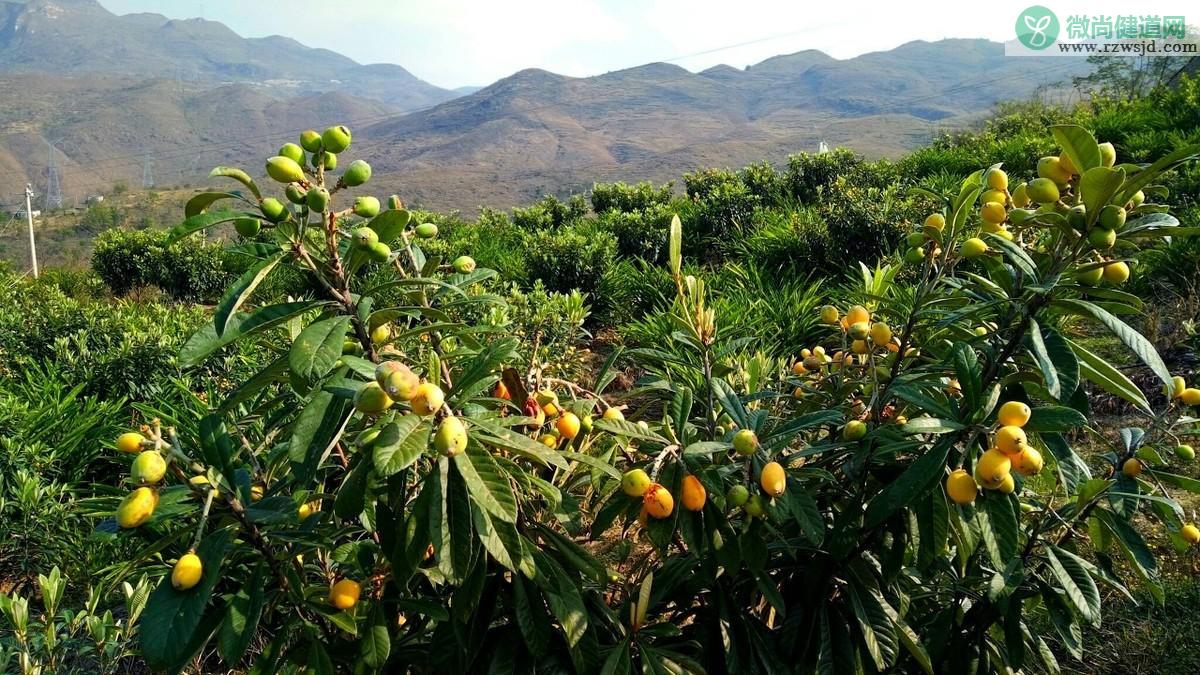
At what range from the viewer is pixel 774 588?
1.20 metres

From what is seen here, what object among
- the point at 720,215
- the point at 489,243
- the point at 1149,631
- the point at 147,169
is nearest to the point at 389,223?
the point at 1149,631

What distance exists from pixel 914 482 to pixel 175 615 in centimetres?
101

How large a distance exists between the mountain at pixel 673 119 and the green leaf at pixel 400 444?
198 ft

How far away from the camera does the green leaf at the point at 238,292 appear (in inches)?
34.6

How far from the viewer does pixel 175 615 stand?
85 centimetres

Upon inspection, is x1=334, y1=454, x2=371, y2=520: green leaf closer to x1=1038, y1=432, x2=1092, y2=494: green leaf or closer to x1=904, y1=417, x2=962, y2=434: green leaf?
x1=904, y1=417, x2=962, y2=434: green leaf

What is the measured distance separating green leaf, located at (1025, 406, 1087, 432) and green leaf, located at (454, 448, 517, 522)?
745 millimetres

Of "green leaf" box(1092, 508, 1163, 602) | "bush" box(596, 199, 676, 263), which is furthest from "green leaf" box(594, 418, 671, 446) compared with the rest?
"bush" box(596, 199, 676, 263)

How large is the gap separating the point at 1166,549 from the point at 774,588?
2012mm

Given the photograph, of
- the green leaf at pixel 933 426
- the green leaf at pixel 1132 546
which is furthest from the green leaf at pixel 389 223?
the green leaf at pixel 1132 546

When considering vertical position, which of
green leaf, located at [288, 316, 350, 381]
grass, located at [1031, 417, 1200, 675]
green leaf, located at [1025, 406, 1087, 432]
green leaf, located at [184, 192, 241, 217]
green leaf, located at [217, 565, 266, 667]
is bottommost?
grass, located at [1031, 417, 1200, 675]

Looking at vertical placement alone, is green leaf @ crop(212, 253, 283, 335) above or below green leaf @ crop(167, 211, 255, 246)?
below

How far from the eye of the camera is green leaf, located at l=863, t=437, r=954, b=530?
97cm

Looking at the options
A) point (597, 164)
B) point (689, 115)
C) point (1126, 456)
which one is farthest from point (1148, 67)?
point (689, 115)
